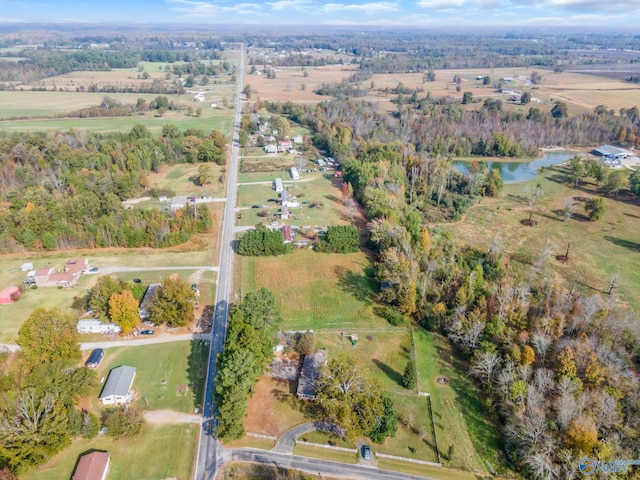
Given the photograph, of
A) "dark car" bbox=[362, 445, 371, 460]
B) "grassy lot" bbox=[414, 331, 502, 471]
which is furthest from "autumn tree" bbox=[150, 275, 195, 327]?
"grassy lot" bbox=[414, 331, 502, 471]

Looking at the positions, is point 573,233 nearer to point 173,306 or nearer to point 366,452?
point 366,452

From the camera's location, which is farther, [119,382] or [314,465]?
[119,382]

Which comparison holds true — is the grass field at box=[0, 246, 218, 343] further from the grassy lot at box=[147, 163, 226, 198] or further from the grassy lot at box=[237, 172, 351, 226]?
the grassy lot at box=[147, 163, 226, 198]

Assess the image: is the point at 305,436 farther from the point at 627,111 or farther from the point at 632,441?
the point at 627,111

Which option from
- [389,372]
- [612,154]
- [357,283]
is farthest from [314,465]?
[612,154]

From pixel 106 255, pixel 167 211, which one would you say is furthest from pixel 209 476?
pixel 167 211

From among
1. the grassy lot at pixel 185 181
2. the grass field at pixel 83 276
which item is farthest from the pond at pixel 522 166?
the grass field at pixel 83 276
